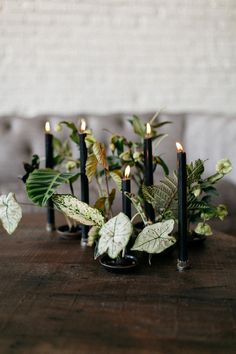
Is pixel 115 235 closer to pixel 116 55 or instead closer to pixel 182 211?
pixel 182 211

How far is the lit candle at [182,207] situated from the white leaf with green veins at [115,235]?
113 mm

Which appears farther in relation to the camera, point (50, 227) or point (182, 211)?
point (50, 227)

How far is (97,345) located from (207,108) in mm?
2109

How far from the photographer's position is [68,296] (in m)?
0.83

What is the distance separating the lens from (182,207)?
0.90 meters

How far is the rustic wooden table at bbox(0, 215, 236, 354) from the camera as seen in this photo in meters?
0.67

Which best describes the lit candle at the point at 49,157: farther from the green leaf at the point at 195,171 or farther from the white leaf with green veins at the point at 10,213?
the green leaf at the point at 195,171

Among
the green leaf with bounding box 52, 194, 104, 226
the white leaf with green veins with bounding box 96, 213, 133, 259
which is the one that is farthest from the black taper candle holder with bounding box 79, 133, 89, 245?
the white leaf with green veins with bounding box 96, 213, 133, 259

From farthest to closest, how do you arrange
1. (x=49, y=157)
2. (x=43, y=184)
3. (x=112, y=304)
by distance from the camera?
1. (x=49, y=157)
2. (x=43, y=184)
3. (x=112, y=304)

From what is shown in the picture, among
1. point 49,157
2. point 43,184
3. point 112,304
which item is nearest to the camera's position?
point 112,304

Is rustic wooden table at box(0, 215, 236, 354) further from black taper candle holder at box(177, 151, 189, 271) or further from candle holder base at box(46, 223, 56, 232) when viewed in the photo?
candle holder base at box(46, 223, 56, 232)

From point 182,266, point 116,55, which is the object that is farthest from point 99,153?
point 116,55

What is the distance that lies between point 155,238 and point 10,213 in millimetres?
290

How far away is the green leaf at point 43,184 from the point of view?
968 mm
